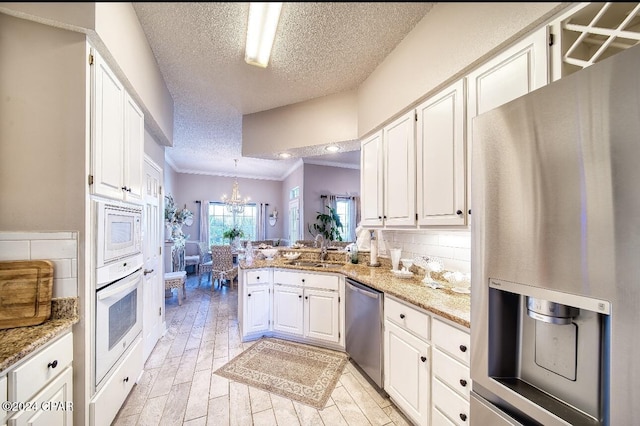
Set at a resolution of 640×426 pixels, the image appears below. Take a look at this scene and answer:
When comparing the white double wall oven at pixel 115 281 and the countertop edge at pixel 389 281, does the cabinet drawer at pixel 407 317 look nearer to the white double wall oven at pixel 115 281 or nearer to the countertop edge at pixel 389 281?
the countertop edge at pixel 389 281

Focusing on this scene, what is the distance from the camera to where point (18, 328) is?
1.23m

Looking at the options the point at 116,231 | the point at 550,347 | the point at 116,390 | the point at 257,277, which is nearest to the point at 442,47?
the point at 550,347

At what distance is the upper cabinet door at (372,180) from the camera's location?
2543 millimetres

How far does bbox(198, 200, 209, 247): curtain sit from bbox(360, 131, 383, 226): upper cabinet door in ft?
19.8

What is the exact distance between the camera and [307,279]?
288 centimetres

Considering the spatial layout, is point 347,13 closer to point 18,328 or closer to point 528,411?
point 528,411

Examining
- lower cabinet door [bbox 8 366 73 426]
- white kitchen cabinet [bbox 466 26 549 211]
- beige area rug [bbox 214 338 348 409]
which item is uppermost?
white kitchen cabinet [bbox 466 26 549 211]

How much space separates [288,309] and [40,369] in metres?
2.12

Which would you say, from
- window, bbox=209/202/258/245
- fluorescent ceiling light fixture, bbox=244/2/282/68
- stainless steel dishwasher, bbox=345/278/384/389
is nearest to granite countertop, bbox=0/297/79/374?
stainless steel dishwasher, bbox=345/278/384/389

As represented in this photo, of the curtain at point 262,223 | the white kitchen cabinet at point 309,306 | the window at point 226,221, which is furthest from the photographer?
the curtain at point 262,223

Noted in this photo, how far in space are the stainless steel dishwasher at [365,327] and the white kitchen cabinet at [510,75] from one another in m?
1.13

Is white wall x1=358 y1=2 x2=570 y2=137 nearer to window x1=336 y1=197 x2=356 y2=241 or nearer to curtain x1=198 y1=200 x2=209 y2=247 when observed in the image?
window x1=336 y1=197 x2=356 y2=241

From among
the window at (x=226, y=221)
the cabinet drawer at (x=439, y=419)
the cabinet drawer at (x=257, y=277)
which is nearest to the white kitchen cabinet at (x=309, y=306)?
the cabinet drawer at (x=257, y=277)

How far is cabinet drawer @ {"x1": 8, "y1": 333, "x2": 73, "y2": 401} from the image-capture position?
3.32ft
